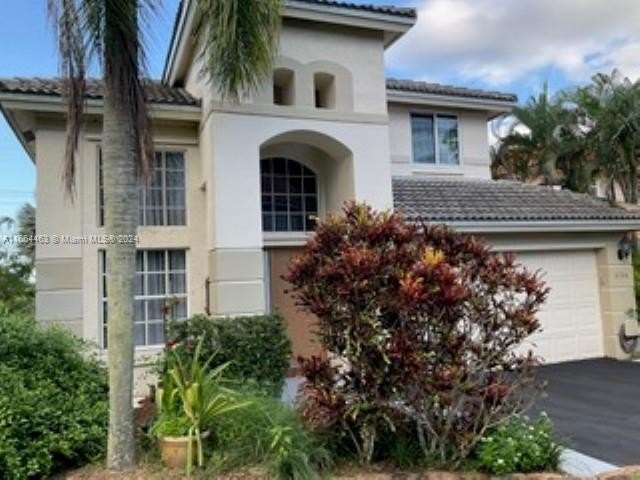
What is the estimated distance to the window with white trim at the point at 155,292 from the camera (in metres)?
11.2

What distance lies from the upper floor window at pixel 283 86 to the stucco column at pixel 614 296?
947cm

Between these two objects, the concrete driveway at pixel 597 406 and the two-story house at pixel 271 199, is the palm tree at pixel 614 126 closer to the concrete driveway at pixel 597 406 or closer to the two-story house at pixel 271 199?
the two-story house at pixel 271 199

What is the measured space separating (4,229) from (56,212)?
15.6 metres

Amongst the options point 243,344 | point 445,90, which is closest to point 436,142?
point 445,90

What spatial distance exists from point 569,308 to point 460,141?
5.74 meters

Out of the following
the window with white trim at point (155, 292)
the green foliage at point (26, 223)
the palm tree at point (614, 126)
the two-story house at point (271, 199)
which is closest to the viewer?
the two-story house at point (271, 199)

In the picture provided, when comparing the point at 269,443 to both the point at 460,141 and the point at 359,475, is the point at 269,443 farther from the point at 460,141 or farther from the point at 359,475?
the point at 460,141

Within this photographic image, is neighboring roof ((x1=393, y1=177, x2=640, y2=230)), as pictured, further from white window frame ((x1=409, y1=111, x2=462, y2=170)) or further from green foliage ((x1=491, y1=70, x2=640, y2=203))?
green foliage ((x1=491, y1=70, x2=640, y2=203))

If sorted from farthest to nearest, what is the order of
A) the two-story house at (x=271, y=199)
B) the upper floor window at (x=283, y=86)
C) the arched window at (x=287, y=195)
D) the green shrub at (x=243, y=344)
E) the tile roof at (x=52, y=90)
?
the arched window at (x=287, y=195) → the upper floor window at (x=283, y=86) → the two-story house at (x=271, y=199) → the tile roof at (x=52, y=90) → the green shrub at (x=243, y=344)

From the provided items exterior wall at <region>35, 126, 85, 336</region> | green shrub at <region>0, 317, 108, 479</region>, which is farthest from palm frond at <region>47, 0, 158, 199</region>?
exterior wall at <region>35, 126, 85, 336</region>

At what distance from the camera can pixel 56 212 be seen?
10742 mm

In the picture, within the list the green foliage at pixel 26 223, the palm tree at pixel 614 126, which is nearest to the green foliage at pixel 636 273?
the palm tree at pixel 614 126

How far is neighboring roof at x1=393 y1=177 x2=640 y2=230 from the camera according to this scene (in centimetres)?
1296

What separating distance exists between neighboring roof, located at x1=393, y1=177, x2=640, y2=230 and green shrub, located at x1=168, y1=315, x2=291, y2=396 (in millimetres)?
4574
